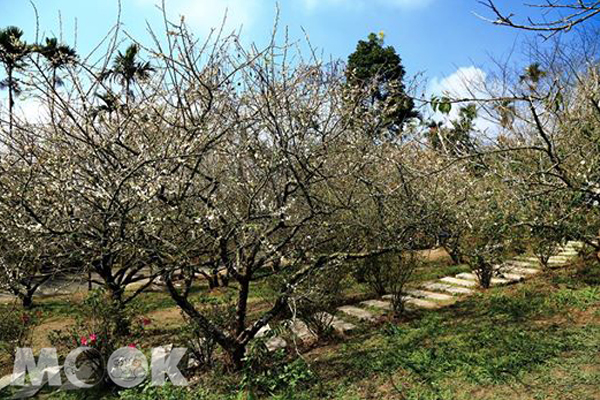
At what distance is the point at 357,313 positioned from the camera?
6.89 meters

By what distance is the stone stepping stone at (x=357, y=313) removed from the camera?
655 cm

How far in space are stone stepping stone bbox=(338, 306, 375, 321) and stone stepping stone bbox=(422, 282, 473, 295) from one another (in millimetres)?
1981

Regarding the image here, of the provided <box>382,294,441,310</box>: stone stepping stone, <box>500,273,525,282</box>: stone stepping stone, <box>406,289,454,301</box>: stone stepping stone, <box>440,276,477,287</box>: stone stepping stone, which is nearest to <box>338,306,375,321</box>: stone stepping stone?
<box>382,294,441,310</box>: stone stepping stone

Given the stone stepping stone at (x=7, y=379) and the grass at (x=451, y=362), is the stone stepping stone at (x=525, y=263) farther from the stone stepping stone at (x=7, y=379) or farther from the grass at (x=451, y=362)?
the stone stepping stone at (x=7, y=379)

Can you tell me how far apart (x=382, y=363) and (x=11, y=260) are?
502 cm

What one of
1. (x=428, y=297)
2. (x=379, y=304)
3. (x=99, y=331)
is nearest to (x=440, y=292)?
(x=428, y=297)

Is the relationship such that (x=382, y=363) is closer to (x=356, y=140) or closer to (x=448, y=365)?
(x=448, y=365)

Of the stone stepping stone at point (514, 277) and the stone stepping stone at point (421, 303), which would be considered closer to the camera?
the stone stepping stone at point (421, 303)

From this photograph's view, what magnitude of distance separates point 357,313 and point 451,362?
2.76m

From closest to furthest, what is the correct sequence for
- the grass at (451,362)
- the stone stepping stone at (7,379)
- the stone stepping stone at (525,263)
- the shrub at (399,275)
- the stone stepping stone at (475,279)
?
1. the grass at (451,362)
2. the stone stepping stone at (7,379)
3. the shrub at (399,275)
4. the stone stepping stone at (475,279)
5. the stone stepping stone at (525,263)

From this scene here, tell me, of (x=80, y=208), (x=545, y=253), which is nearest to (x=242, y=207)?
(x=80, y=208)

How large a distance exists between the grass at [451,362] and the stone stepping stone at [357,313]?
39cm

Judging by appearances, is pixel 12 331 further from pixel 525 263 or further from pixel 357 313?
pixel 525 263

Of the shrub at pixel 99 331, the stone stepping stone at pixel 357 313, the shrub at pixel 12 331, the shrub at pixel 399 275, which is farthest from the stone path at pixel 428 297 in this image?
the shrub at pixel 99 331
